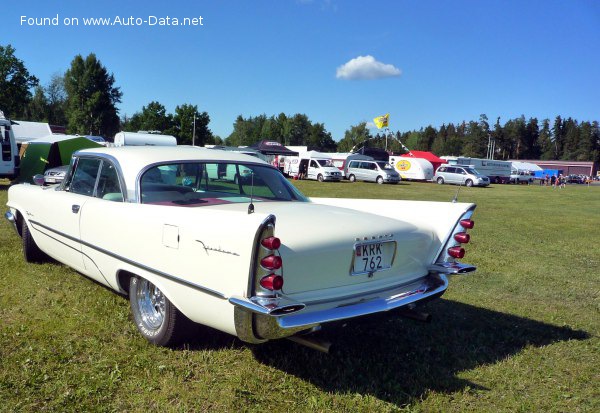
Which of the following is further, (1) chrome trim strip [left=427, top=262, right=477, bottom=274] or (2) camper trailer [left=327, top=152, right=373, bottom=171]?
(2) camper trailer [left=327, top=152, right=373, bottom=171]

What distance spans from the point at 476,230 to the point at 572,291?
15.4 ft

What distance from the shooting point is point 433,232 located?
11.6 ft

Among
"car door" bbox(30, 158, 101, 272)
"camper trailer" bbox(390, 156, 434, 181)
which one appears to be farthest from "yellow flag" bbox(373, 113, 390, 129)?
"car door" bbox(30, 158, 101, 272)

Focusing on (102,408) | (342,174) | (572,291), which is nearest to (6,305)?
A: (102,408)

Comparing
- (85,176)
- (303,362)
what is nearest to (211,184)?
(85,176)

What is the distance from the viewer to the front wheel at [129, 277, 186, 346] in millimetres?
3141

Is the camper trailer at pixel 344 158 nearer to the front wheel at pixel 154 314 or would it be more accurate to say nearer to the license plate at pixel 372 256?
the front wheel at pixel 154 314

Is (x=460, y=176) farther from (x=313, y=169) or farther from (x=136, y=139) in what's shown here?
(x=136, y=139)

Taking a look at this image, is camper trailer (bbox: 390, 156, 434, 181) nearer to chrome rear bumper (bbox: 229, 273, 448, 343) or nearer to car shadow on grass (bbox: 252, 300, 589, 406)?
car shadow on grass (bbox: 252, 300, 589, 406)

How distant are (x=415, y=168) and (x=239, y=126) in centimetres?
8109

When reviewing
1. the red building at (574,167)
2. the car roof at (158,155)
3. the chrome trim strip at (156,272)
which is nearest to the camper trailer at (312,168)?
the car roof at (158,155)

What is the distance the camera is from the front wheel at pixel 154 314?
3.14 metres

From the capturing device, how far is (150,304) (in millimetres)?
3439

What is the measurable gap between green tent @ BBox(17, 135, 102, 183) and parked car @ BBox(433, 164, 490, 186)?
2699cm
